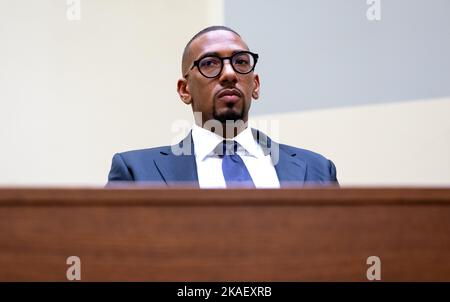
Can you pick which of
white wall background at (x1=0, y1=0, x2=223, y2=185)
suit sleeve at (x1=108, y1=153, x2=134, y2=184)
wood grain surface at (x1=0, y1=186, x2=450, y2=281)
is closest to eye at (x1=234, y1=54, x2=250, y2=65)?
suit sleeve at (x1=108, y1=153, x2=134, y2=184)

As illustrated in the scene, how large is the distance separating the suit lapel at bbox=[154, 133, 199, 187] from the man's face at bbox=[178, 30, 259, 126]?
0.10 metres

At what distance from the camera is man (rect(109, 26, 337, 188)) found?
132cm

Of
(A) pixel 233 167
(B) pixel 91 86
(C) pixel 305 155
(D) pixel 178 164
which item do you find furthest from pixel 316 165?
(B) pixel 91 86

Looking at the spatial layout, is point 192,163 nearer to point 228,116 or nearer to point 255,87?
point 228,116

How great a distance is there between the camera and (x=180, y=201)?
0.72 m

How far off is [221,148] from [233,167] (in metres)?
0.07

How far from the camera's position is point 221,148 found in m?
1.39

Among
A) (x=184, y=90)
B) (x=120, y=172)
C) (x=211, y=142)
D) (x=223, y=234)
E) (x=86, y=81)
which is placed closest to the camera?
(x=223, y=234)

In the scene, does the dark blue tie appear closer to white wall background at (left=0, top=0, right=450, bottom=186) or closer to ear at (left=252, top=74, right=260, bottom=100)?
Result: ear at (left=252, top=74, right=260, bottom=100)

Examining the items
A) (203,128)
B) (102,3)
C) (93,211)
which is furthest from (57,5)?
(93,211)
